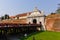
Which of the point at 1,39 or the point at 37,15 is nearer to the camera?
the point at 1,39

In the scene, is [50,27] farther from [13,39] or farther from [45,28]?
[13,39]

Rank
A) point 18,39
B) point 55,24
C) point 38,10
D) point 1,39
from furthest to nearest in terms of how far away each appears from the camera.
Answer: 1. point 38,10
2. point 55,24
3. point 18,39
4. point 1,39

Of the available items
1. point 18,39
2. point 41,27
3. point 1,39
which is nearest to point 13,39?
point 18,39

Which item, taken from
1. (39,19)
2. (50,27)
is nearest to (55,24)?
(50,27)

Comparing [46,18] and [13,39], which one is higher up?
[46,18]

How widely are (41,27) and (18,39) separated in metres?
11.8

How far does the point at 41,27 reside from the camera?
127 feet

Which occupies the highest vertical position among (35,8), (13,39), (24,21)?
(35,8)

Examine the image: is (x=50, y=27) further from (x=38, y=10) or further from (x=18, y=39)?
(x=18, y=39)

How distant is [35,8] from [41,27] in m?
4.67

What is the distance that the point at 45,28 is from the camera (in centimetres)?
3841

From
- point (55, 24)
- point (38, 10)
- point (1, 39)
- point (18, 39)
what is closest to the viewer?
point (1, 39)

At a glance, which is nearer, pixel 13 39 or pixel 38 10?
pixel 13 39

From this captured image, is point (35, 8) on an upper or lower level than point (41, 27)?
upper
